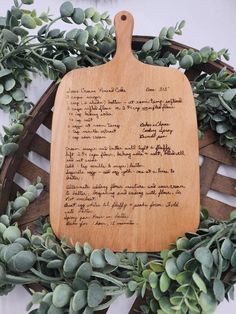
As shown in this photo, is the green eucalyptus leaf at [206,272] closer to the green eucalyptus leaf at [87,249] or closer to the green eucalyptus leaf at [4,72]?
the green eucalyptus leaf at [87,249]

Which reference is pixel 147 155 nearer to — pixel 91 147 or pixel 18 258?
pixel 91 147

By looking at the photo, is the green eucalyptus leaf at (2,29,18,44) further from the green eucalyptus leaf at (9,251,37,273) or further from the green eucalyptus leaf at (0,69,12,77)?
the green eucalyptus leaf at (9,251,37,273)

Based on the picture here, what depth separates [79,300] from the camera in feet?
1.23

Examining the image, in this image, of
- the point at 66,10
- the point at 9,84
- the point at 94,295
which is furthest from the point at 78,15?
the point at 94,295

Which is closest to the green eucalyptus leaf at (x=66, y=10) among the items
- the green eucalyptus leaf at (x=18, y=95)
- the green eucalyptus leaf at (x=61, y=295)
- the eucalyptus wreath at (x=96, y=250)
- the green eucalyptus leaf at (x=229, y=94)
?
the eucalyptus wreath at (x=96, y=250)

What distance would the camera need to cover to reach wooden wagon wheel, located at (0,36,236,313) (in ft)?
1.56

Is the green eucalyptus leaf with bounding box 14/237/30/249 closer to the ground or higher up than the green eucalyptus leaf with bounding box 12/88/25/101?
closer to the ground

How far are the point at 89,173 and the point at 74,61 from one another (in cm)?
14

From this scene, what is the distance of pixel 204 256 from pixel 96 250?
0.11 meters

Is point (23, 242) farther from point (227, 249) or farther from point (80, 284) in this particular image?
point (227, 249)

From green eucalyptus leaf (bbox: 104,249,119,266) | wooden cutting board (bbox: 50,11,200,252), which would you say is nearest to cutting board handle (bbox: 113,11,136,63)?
wooden cutting board (bbox: 50,11,200,252)

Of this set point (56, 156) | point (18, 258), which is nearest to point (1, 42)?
point (56, 156)

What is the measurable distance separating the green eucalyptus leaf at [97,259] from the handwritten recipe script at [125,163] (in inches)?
1.5

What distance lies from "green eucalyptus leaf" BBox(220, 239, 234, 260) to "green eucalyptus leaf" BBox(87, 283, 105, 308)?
0.13m
